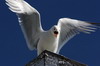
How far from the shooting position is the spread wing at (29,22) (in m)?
7.79

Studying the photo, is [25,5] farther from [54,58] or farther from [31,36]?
[54,58]

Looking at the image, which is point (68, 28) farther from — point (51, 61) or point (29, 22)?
point (51, 61)

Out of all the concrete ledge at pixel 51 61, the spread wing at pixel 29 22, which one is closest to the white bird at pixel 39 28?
the spread wing at pixel 29 22

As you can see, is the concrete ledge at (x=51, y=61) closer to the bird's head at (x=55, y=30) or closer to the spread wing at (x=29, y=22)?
the bird's head at (x=55, y=30)

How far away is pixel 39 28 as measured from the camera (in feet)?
25.8

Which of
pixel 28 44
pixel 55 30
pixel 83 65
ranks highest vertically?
pixel 83 65

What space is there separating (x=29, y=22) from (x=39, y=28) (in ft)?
0.90

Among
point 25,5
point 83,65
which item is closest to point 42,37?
point 25,5

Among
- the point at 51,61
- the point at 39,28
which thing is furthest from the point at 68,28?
the point at 51,61

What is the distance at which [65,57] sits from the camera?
491cm

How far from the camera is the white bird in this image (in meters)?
7.38

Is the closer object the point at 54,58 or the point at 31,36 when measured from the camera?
the point at 54,58

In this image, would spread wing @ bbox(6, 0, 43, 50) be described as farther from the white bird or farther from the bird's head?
the bird's head

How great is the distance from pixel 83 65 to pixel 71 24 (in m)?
3.32
